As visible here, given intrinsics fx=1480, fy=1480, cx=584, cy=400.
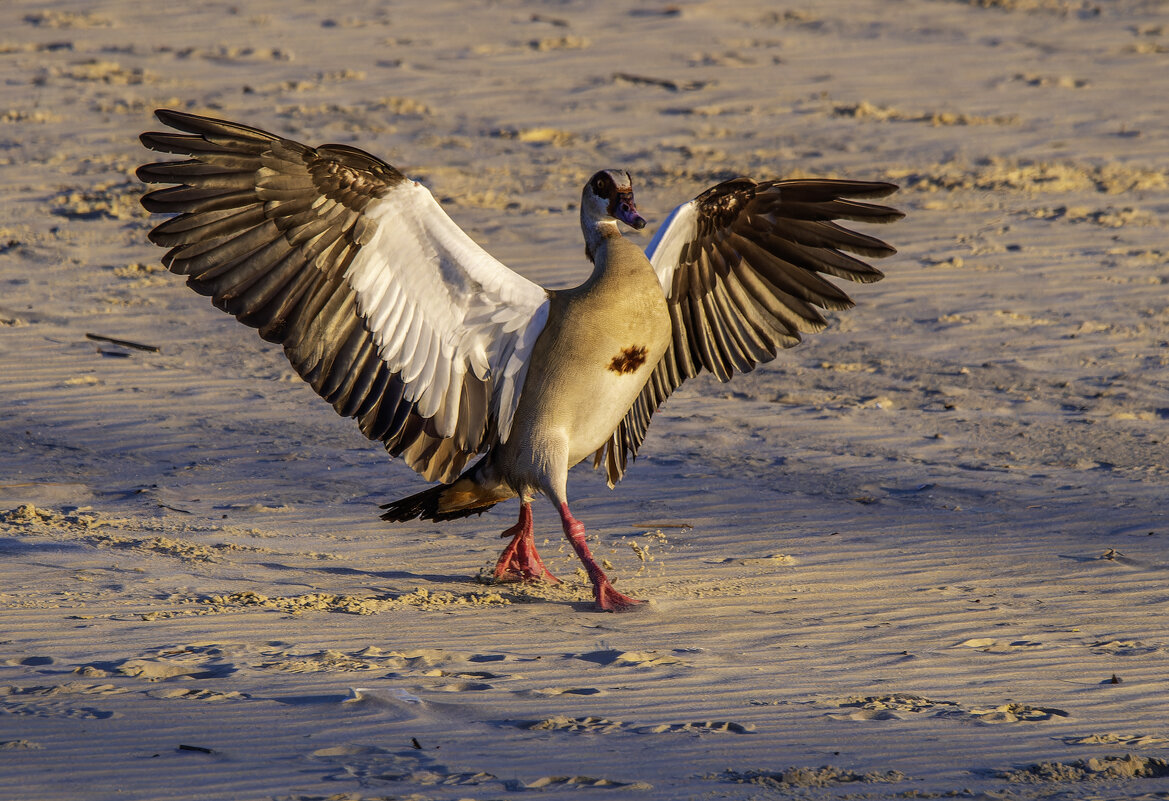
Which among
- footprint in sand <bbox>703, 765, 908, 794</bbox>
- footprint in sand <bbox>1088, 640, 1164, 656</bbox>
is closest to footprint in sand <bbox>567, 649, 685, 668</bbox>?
footprint in sand <bbox>703, 765, 908, 794</bbox>

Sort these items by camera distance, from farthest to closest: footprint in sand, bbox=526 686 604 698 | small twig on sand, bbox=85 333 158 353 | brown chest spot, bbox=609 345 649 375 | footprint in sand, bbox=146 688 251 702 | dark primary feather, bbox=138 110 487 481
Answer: small twig on sand, bbox=85 333 158 353, brown chest spot, bbox=609 345 649 375, dark primary feather, bbox=138 110 487 481, footprint in sand, bbox=526 686 604 698, footprint in sand, bbox=146 688 251 702

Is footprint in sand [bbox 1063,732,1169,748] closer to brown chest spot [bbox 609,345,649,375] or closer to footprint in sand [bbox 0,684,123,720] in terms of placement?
brown chest spot [bbox 609,345,649,375]

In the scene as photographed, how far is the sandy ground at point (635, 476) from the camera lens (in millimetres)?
4410

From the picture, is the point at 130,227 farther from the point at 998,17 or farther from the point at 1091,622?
the point at 998,17

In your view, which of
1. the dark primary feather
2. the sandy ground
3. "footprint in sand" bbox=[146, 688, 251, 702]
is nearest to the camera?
the sandy ground

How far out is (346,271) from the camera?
5801mm

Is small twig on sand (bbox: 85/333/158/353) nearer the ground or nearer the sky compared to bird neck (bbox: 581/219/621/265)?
nearer the ground

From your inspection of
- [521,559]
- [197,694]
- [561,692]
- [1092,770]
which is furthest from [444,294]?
[1092,770]

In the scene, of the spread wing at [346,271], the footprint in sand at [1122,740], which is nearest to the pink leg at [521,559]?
the spread wing at [346,271]

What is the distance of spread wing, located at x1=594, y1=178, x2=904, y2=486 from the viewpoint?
6.70 meters

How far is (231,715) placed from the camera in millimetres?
4488

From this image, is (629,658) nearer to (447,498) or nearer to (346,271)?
(447,498)

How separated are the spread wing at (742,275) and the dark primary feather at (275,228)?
4.99ft

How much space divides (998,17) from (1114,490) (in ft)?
36.5
